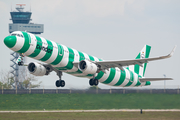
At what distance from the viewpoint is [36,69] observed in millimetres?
42250

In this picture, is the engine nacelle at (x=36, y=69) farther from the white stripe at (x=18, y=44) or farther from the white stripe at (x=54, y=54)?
the white stripe at (x=18, y=44)

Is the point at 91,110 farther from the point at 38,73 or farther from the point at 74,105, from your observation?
the point at 38,73

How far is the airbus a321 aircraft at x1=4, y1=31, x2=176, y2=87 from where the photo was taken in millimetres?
36000

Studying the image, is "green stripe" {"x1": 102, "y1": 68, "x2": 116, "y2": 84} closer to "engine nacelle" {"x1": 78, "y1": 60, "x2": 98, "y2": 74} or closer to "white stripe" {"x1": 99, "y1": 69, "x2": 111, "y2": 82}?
"white stripe" {"x1": 99, "y1": 69, "x2": 111, "y2": 82}

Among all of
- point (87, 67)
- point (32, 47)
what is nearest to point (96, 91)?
point (87, 67)

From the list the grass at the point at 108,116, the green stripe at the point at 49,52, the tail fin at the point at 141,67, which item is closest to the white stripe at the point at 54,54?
the green stripe at the point at 49,52

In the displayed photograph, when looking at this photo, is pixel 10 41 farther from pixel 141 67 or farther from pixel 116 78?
pixel 141 67

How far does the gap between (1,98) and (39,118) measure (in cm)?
2280

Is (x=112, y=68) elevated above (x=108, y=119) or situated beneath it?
elevated above

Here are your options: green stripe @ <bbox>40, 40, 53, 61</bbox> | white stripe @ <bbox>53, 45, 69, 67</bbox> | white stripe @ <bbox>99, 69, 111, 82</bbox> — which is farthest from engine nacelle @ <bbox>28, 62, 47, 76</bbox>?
white stripe @ <bbox>99, 69, 111, 82</bbox>

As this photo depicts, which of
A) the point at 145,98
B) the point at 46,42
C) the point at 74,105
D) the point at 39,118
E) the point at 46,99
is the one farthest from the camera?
the point at 46,99

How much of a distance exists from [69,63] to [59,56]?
1.82 metres

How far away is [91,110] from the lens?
163 feet

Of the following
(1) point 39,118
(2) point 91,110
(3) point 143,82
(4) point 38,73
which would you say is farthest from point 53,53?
(3) point 143,82
